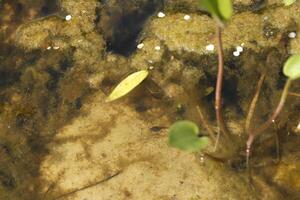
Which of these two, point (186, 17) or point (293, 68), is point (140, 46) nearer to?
point (186, 17)

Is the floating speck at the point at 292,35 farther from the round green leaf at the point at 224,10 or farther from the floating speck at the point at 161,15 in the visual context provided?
the round green leaf at the point at 224,10

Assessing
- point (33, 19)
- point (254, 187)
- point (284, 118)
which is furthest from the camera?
point (33, 19)

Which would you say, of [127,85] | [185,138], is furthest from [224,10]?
[127,85]

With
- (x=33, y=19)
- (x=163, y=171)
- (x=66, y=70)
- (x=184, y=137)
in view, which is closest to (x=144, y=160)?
(x=163, y=171)

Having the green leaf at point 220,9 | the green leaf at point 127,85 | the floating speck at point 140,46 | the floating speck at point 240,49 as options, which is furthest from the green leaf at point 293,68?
the floating speck at point 140,46

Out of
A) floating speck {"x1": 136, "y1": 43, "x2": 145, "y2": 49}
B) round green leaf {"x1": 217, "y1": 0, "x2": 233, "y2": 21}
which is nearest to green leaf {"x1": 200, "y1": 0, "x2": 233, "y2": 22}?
round green leaf {"x1": 217, "y1": 0, "x2": 233, "y2": 21}

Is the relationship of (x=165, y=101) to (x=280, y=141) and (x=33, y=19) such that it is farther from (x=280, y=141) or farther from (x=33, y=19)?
(x=33, y=19)
